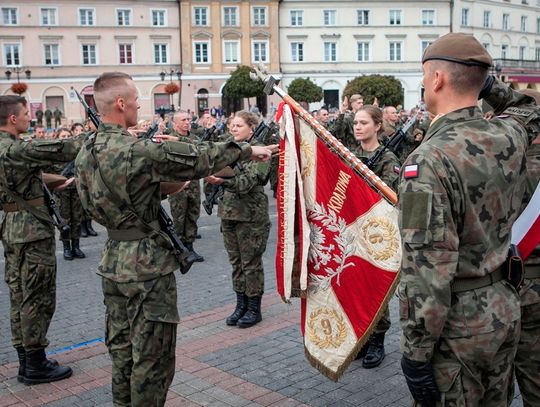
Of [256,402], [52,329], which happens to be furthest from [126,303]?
[52,329]

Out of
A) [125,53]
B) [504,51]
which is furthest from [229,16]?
[504,51]

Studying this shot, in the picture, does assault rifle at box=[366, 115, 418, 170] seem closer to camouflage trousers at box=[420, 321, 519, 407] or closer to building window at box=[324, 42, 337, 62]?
camouflage trousers at box=[420, 321, 519, 407]

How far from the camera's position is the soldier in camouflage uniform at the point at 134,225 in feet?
12.1

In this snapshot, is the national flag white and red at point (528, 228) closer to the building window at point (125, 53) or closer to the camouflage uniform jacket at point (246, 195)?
the camouflage uniform jacket at point (246, 195)

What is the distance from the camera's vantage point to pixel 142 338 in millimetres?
3838

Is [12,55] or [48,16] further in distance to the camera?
[48,16]

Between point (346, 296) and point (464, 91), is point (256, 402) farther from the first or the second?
point (464, 91)

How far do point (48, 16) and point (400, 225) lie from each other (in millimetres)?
58987

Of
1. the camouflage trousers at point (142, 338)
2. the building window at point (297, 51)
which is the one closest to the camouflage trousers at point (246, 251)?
the camouflage trousers at point (142, 338)

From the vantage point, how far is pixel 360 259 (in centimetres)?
428

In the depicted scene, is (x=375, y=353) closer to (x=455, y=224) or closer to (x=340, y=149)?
(x=340, y=149)

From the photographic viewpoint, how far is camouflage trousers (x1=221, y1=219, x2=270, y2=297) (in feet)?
21.4

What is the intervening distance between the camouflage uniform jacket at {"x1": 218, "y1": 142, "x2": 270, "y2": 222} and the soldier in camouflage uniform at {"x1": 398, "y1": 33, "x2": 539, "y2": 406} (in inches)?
139

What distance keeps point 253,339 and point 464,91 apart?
3.96m
